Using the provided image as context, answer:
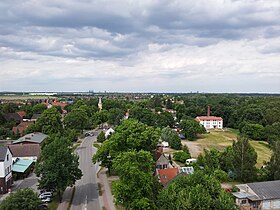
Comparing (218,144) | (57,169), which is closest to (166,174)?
(57,169)

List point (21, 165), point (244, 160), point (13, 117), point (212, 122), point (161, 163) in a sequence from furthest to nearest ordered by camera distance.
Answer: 1. point (212, 122)
2. point (13, 117)
3. point (21, 165)
4. point (161, 163)
5. point (244, 160)

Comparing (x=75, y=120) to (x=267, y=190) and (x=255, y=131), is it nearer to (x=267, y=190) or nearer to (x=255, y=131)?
(x=255, y=131)

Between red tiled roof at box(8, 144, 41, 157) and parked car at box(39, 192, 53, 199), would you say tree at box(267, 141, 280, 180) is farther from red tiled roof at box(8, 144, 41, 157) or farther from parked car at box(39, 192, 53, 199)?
red tiled roof at box(8, 144, 41, 157)

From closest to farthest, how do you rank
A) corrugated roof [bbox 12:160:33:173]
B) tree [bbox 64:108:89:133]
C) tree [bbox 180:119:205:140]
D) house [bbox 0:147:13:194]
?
1. house [bbox 0:147:13:194]
2. corrugated roof [bbox 12:160:33:173]
3. tree [bbox 64:108:89:133]
4. tree [bbox 180:119:205:140]

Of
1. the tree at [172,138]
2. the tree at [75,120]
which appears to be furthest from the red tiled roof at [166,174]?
the tree at [75,120]

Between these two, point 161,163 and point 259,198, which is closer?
point 259,198

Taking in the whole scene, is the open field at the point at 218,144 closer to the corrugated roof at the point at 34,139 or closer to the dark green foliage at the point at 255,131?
the dark green foliage at the point at 255,131

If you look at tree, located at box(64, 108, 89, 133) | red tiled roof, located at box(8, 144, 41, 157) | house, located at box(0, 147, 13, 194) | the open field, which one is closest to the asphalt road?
red tiled roof, located at box(8, 144, 41, 157)
